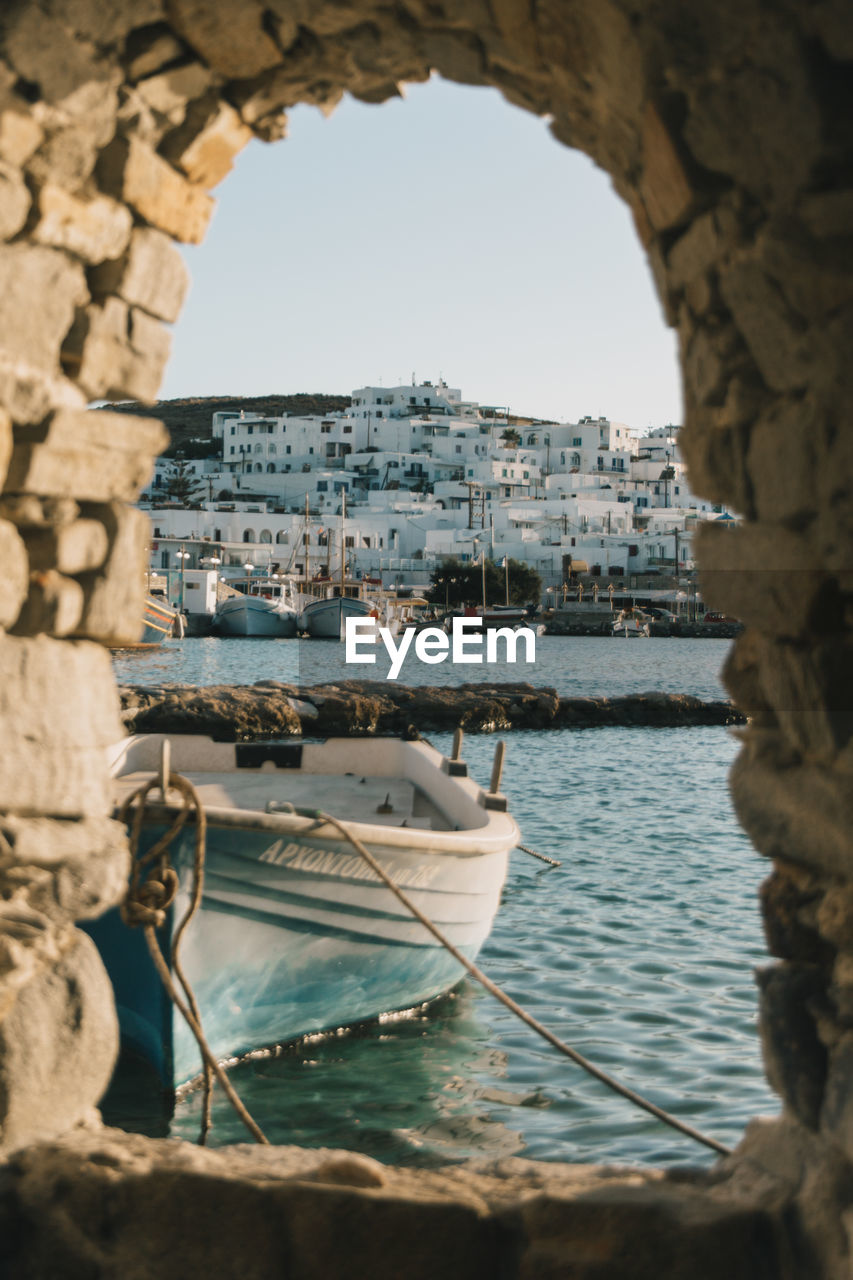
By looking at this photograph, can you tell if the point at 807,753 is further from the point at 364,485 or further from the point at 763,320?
the point at 364,485

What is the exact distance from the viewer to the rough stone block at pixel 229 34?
133 inches

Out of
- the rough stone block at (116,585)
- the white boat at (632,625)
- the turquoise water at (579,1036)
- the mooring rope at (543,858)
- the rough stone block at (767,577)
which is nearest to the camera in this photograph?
the rough stone block at (767,577)

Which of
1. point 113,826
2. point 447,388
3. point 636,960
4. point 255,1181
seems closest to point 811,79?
point 113,826

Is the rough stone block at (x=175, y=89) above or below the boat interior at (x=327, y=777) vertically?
above

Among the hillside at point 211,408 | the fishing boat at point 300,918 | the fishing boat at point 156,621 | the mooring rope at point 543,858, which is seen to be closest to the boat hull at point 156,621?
the fishing boat at point 156,621

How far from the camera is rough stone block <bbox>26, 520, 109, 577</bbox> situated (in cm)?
344

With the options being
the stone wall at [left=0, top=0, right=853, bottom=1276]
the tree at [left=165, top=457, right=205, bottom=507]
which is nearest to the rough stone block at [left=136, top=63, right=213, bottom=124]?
the stone wall at [left=0, top=0, right=853, bottom=1276]

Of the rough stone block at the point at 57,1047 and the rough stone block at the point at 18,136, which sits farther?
the rough stone block at the point at 57,1047

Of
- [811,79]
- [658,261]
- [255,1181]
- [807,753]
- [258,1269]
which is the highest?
[811,79]

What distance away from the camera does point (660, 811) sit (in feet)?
54.2

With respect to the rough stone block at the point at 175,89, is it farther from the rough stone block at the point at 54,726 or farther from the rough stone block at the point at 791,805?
the rough stone block at the point at 791,805

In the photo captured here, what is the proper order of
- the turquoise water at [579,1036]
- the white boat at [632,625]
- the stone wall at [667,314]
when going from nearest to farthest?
the stone wall at [667,314] < the turquoise water at [579,1036] < the white boat at [632,625]

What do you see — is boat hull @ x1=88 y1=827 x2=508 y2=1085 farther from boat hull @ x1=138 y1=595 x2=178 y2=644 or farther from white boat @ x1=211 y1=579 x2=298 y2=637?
white boat @ x1=211 y1=579 x2=298 y2=637

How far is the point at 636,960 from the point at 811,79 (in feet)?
24.3
